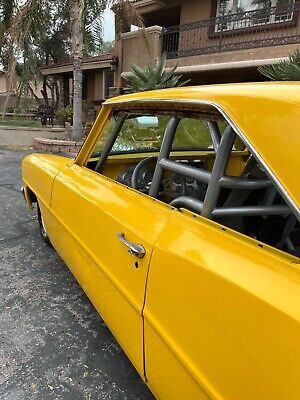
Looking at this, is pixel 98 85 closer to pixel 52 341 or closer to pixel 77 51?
pixel 77 51

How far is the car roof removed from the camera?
1.10m

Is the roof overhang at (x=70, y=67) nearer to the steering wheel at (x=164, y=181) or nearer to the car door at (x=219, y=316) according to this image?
the steering wheel at (x=164, y=181)

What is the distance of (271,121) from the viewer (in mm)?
1186

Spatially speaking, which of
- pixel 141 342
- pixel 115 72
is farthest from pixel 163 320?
pixel 115 72

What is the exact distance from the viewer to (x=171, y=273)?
1.29 m

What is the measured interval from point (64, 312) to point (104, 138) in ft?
4.30

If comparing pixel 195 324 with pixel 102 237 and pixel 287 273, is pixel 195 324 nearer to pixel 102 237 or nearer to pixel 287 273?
pixel 287 273

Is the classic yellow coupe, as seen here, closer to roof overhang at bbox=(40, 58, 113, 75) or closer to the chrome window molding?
the chrome window molding

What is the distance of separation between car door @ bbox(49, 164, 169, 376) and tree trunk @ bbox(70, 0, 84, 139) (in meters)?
8.44

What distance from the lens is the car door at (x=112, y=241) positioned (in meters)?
1.53

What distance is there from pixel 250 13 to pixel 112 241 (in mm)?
10911

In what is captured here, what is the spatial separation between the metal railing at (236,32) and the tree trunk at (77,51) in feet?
9.93

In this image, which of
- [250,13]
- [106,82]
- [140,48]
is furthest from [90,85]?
[250,13]

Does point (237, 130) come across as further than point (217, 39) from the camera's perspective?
No
